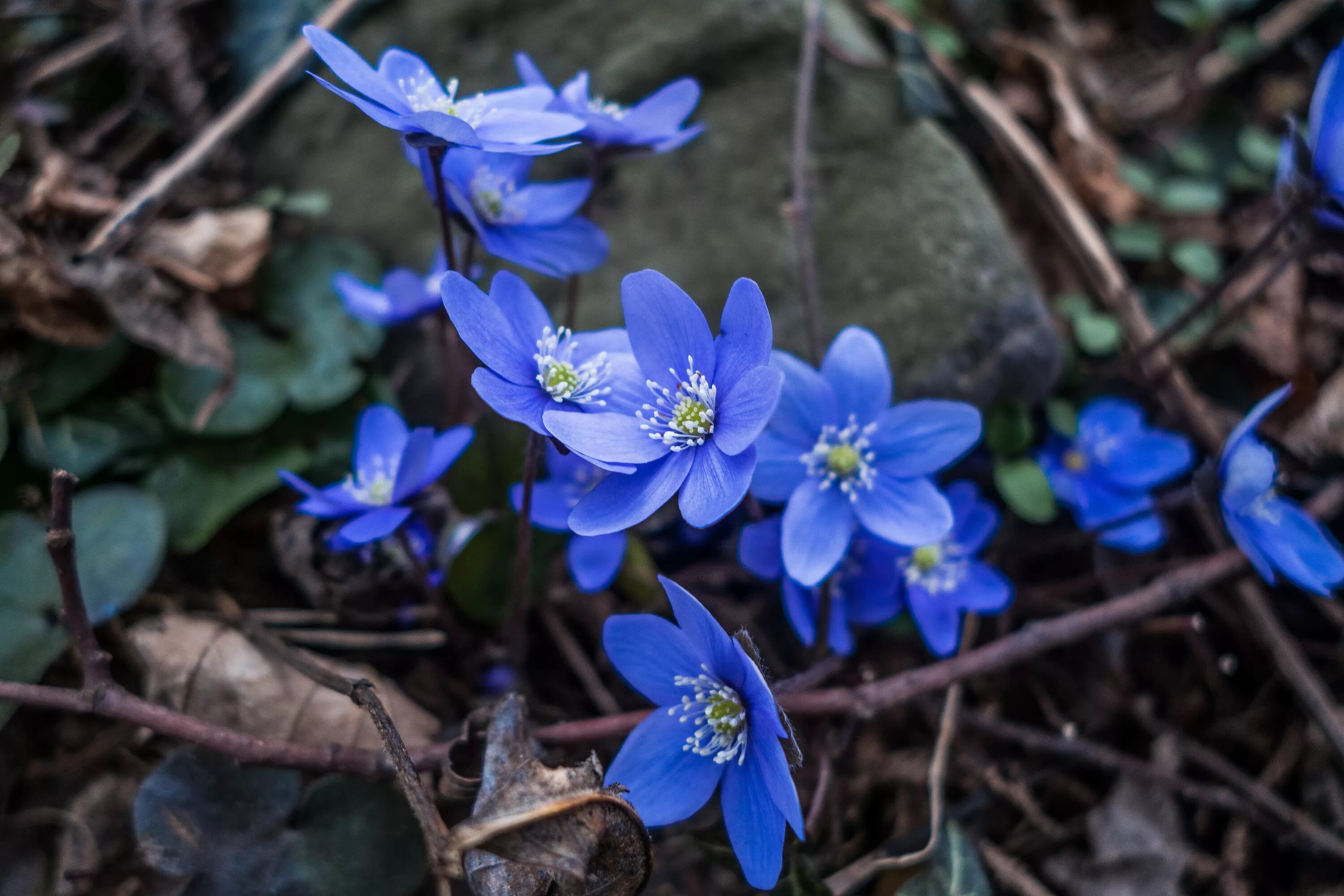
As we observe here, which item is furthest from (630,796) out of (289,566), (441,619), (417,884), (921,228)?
(921,228)

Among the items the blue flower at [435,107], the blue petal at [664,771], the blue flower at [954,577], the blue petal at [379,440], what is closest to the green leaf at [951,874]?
the blue flower at [954,577]

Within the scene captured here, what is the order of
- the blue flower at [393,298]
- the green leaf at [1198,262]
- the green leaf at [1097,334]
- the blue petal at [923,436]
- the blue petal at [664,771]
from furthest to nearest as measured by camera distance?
the green leaf at [1198,262] < the green leaf at [1097,334] < the blue flower at [393,298] < the blue petal at [923,436] < the blue petal at [664,771]

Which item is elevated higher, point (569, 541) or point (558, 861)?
point (558, 861)

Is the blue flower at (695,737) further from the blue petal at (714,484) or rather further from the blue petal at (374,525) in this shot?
the blue petal at (374,525)

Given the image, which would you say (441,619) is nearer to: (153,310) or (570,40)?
(153,310)

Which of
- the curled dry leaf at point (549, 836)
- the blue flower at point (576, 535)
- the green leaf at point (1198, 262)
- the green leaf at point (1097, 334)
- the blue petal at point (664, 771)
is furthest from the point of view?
the green leaf at point (1198, 262)

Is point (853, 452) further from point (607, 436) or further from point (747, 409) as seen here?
point (607, 436)

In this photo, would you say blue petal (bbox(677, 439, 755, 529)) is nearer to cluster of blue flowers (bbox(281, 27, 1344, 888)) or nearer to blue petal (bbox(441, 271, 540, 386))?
cluster of blue flowers (bbox(281, 27, 1344, 888))

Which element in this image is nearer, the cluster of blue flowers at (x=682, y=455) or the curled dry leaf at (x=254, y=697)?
the cluster of blue flowers at (x=682, y=455)

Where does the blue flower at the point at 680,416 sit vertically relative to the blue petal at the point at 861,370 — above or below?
above
